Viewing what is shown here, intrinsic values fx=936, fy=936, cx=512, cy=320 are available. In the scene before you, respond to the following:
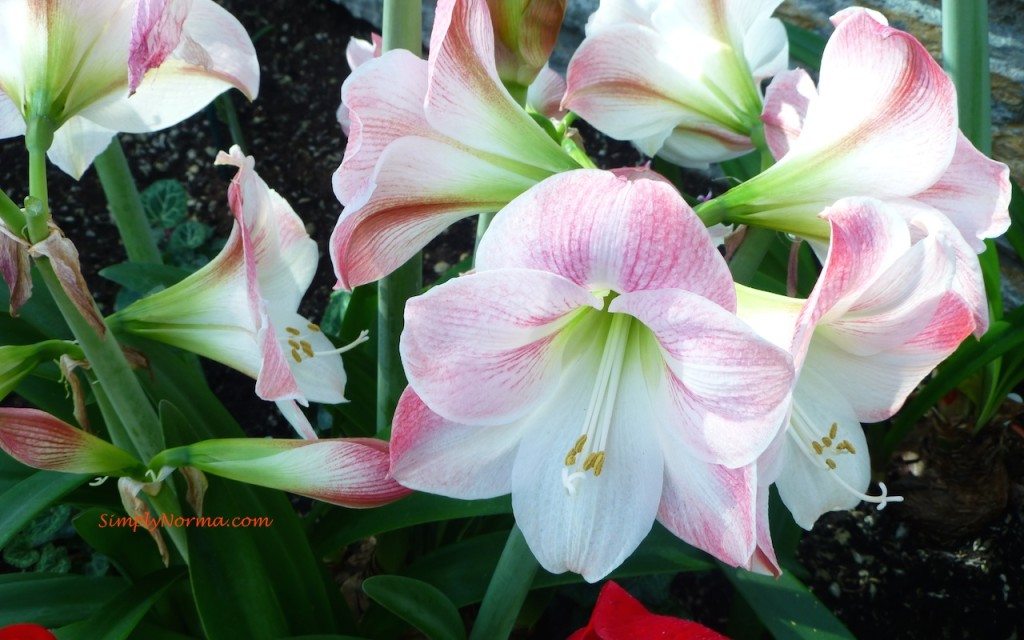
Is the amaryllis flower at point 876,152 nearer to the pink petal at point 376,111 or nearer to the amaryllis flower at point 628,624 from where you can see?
the pink petal at point 376,111

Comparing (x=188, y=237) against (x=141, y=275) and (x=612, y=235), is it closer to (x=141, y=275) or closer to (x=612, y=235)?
(x=141, y=275)

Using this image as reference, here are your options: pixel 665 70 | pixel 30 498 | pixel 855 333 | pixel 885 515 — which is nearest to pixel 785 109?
pixel 665 70

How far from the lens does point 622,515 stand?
2.02 ft

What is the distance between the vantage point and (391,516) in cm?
98

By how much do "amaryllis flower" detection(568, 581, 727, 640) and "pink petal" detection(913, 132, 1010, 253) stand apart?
1.15 ft

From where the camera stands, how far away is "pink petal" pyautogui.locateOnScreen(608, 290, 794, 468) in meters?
0.49

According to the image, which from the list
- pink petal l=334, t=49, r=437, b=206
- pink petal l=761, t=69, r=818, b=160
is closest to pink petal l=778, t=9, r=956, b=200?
pink petal l=761, t=69, r=818, b=160

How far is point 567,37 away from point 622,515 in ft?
5.71

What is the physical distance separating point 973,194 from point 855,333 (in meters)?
0.13

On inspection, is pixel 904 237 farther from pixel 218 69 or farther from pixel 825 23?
pixel 825 23

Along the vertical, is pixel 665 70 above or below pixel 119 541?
above

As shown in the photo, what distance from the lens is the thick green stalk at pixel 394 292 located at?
32.2 inches

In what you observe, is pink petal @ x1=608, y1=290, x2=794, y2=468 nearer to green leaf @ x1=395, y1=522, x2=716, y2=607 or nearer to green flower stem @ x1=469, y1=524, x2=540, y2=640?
green flower stem @ x1=469, y1=524, x2=540, y2=640

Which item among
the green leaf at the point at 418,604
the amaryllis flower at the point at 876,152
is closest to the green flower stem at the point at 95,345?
the green leaf at the point at 418,604
